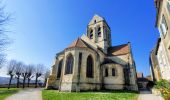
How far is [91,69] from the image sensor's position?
73.4ft

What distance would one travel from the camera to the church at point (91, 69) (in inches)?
798

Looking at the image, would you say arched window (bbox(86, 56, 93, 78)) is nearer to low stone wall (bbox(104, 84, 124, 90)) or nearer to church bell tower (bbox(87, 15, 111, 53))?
low stone wall (bbox(104, 84, 124, 90))

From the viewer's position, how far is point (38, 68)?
176 ft

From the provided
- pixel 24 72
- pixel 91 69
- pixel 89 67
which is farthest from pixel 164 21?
pixel 24 72

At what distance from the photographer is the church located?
2028 cm

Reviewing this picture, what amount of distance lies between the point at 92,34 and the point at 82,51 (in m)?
13.1

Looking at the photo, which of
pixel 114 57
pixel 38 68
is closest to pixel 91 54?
pixel 114 57

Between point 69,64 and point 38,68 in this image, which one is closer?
point 69,64

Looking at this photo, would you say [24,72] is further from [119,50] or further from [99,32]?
[119,50]

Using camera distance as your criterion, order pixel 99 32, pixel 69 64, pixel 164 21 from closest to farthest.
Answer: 1. pixel 164 21
2. pixel 69 64
3. pixel 99 32

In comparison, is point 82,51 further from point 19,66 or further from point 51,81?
point 19,66

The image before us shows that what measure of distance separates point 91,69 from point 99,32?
13.6 metres

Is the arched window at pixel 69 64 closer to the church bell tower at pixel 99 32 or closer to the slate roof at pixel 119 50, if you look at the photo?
the church bell tower at pixel 99 32

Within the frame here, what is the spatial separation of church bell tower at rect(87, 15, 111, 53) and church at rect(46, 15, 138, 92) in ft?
0.80
